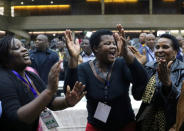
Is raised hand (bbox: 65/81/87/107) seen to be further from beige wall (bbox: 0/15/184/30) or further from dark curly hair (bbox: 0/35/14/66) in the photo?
beige wall (bbox: 0/15/184/30)

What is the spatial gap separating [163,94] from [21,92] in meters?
1.29

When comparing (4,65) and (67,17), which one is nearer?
(4,65)

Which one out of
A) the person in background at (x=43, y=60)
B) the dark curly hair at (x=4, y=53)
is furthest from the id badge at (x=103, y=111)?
the person in background at (x=43, y=60)

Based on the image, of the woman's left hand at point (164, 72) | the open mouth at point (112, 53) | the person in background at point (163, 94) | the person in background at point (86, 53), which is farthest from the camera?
the person in background at point (86, 53)

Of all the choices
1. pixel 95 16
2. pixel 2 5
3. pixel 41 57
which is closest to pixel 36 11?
pixel 2 5

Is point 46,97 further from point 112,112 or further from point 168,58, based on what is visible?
point 168,58

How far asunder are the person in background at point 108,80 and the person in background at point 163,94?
0.11 meters

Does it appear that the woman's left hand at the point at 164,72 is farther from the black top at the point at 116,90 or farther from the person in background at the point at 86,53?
the person in background at the point at 86,53

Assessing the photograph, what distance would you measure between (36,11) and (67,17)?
4298 millimetres

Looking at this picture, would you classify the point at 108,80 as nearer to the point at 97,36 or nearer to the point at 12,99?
the point at 97,36

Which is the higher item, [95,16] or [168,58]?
[95,16]

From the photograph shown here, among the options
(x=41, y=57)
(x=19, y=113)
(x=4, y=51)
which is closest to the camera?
(x=19, y=113)

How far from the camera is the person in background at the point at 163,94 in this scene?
9.04 ft

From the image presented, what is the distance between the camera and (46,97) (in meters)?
2.17
